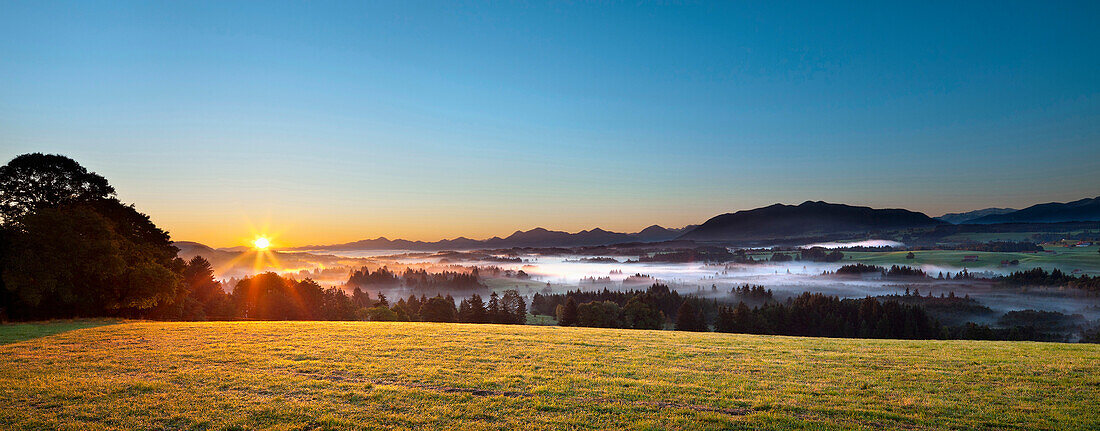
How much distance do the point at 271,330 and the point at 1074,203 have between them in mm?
280070

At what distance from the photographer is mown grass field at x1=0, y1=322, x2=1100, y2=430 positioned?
11.5 metres

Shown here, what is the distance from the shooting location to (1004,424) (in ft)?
37.1

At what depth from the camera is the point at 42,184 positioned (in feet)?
139

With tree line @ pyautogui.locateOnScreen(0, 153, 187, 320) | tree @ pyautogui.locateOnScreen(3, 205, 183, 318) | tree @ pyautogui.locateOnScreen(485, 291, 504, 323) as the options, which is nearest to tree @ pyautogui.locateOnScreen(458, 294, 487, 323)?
tree @ pyautogui.locateOnScreen(485, 291, 504, 323)

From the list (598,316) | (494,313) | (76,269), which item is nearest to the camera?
(76,269)

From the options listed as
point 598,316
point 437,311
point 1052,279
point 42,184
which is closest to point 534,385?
point 42,184

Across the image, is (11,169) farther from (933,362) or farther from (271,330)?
(933,362)

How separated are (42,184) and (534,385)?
187 ft

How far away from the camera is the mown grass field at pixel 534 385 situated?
11523 millimetres

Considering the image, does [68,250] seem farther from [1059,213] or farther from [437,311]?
[1059,213]

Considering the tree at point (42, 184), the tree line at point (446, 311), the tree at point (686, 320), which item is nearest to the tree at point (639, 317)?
the tree at point (686, 320)

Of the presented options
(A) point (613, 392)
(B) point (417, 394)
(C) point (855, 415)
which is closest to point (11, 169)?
(B) point (417, 394)

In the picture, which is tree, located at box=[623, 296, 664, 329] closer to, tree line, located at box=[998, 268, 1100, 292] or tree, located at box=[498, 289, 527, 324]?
tree, located at box=[498, 289, 527, 324]

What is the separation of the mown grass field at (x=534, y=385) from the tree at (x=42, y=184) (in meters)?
29.1
